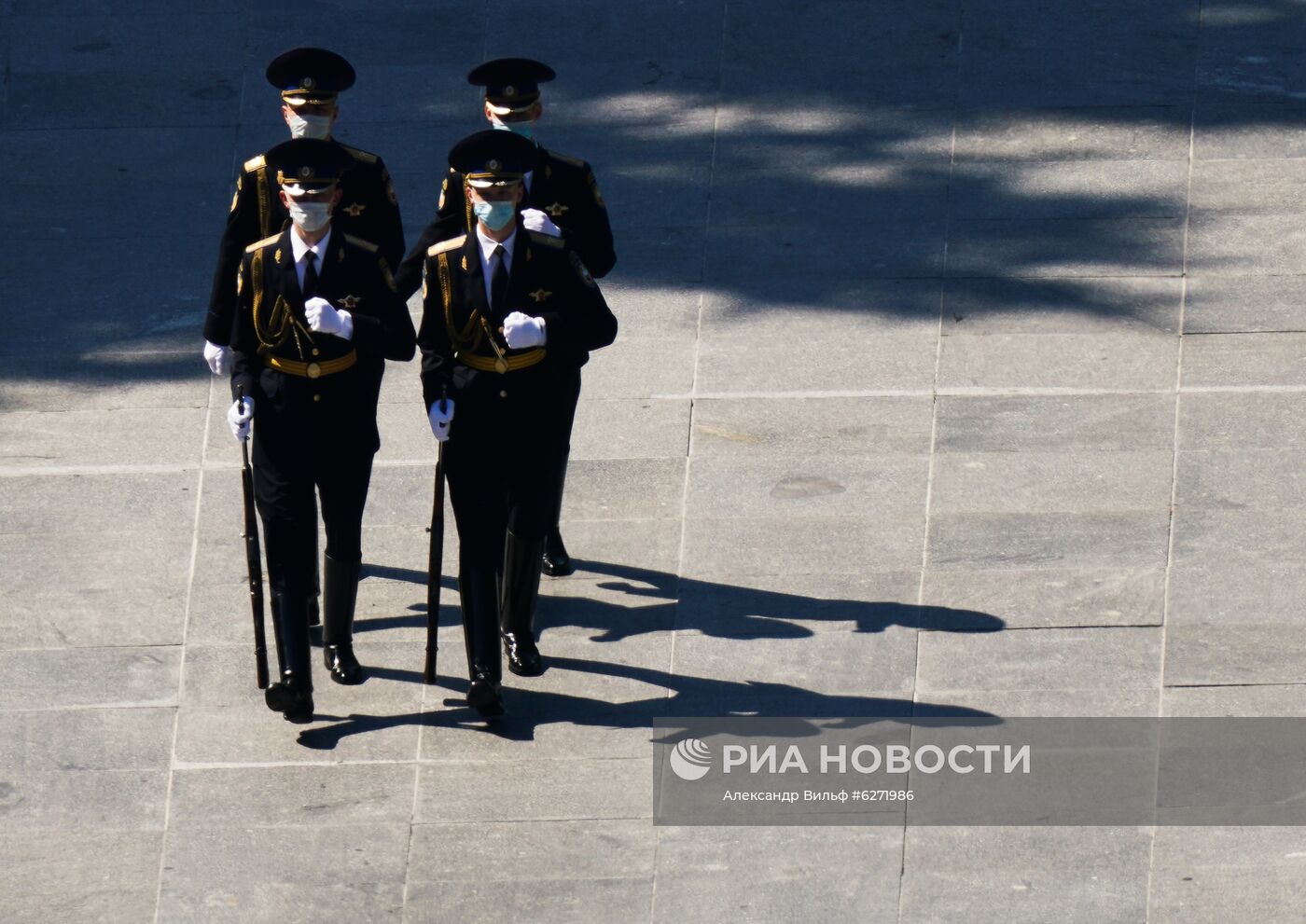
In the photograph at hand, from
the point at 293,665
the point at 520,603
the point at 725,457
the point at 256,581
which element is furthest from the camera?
the point at 725,457

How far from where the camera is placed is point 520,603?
793cm

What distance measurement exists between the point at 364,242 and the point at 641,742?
1.89 metres

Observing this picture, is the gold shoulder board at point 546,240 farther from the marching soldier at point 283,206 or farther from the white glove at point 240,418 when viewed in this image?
the white glove at point 240,418

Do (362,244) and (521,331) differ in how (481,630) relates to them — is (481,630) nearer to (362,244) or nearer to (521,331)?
(521,331)

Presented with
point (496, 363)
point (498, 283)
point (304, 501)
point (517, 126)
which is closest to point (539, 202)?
point (517, 126)

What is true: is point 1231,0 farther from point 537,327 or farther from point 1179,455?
point 537,327

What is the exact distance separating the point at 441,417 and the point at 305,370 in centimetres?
47

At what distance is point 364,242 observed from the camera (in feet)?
25.0

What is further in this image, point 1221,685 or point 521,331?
point 1221,685

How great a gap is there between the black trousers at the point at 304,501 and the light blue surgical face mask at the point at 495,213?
88cm

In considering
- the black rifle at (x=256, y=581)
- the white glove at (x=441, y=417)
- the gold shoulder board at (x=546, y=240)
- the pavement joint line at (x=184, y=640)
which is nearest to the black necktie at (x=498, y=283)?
the gold shoulder board at (x=546, y=240)

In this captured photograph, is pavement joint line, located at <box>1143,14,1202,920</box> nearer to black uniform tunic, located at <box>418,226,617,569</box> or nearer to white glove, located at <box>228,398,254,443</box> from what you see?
black uniform tunic, located at <box>418,226,617,569</box>

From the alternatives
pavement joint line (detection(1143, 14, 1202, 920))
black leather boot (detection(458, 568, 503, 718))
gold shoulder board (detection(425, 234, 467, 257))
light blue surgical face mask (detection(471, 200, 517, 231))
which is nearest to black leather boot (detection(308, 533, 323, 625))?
black leather boot (detection(458, 568, 503, 718))

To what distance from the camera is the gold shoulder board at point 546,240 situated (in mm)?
7629
